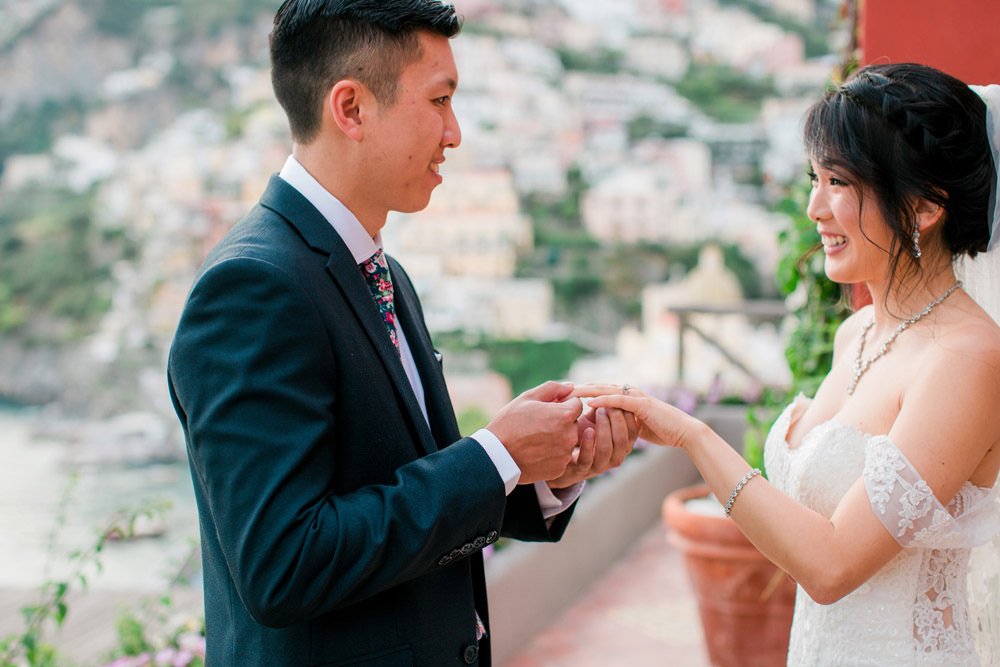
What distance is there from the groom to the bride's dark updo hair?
57cm

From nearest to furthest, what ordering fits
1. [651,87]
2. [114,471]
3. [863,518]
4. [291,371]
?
1. [291,371]
2. [863,518]
3. [114,471]
4. [651,87]

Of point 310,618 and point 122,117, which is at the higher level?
point 122,117

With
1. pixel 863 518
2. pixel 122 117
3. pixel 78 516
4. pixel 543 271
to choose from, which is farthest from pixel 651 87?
pixel 863 518

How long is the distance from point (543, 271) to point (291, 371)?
4016 centimetres

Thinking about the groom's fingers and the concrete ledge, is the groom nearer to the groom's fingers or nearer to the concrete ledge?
the groom's fingers

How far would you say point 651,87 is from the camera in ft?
149

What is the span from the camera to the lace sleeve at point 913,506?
1.32 meters

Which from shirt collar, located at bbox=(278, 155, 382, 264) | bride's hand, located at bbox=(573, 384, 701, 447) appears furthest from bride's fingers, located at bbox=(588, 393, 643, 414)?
shirt collar, located at bbox=(278, 155, 382, 264)

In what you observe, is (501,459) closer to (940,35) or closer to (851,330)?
(851,330)

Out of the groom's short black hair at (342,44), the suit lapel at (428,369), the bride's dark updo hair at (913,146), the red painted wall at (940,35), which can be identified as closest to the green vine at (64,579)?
the suit lapel at (428,369)

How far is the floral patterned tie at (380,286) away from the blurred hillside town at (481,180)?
1339 inches

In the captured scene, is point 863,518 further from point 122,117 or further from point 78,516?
point 122,117

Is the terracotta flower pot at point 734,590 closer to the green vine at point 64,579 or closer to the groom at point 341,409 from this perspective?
the green vine at point 64,579

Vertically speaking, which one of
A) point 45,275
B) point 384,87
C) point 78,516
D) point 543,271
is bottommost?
point 78,516
